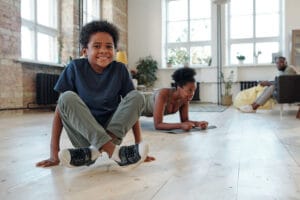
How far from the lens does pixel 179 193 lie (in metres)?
1.10

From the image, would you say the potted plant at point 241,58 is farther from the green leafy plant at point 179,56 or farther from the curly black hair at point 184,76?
the curly black hair at point 184,76

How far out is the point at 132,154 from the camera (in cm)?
145

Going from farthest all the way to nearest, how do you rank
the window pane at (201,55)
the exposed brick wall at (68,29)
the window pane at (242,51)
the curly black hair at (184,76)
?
the window pane at (201,55)
the window pane at (242,51)
the exposed brick wall at (68,29)
the curly black hair at (184,76)

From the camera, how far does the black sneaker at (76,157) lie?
1.32m

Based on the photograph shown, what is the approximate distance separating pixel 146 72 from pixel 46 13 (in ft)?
9.98

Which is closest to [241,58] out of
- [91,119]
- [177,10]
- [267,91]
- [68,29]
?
[177,10]

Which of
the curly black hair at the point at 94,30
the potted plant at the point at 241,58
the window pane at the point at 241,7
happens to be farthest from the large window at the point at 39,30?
the window pane at the point at 241,7

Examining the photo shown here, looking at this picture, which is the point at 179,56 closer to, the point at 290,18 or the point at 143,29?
the point at 143,29

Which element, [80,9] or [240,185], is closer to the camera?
[240,185]

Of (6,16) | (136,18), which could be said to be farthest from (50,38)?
(136,18)

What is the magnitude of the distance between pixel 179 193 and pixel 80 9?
614cm

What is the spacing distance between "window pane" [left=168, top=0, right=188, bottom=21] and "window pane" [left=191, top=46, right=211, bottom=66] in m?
0.94

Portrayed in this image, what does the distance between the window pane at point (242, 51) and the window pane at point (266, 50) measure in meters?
0.19

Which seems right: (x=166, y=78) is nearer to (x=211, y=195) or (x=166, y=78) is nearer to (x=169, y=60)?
(x=169, y=60)
